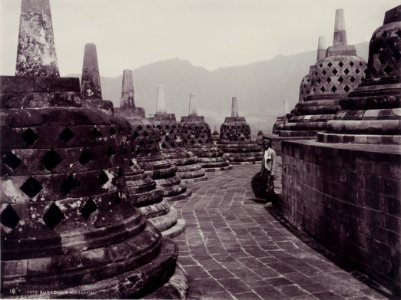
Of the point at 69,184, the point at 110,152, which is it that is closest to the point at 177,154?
the point at 110,152

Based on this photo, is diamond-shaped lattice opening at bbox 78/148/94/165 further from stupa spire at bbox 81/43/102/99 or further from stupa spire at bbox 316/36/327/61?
stupa spire at bbox 316/36/327/61

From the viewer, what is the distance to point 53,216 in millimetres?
3600

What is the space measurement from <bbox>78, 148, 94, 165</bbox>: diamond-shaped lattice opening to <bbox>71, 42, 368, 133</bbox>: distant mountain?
86.0 meters

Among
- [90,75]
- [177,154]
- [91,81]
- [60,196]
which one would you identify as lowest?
[177,154]

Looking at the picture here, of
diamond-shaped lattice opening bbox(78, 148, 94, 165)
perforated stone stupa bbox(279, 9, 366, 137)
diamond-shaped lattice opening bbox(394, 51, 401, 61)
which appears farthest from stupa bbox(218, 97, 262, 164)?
diamond-shaped lattice opening bbox(78, 148, 94, 165)

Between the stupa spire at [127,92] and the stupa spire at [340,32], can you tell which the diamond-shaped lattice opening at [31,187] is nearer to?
the stupa spire at [127,92]

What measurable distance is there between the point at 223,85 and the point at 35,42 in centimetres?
13994

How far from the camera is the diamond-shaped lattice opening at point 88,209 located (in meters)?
3.74

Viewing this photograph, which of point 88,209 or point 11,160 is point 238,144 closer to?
point 88,209

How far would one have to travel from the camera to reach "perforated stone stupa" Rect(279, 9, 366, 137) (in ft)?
34.8

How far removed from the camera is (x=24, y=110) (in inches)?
143

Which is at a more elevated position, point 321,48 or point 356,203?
point 321,48

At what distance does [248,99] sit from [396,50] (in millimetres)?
116215

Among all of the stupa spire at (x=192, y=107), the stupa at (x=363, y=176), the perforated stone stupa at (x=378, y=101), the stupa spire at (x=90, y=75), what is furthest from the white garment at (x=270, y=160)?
the stupa spire at (x=192, y=107)
